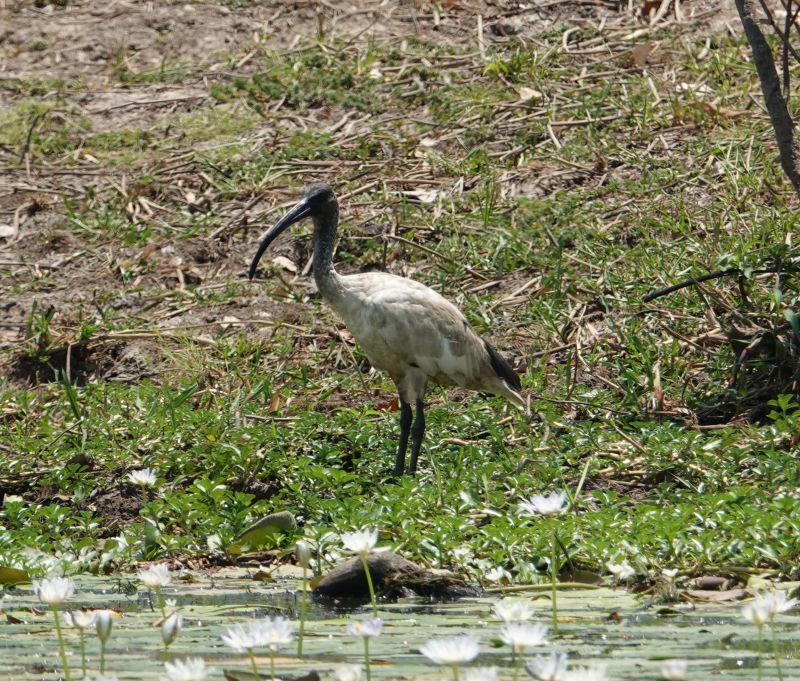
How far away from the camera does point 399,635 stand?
385 cm

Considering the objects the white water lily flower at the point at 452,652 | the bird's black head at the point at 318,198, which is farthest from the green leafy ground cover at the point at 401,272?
the white water lily flower at the point at 452,652

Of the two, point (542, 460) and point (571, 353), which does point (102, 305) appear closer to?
point (571, 353)

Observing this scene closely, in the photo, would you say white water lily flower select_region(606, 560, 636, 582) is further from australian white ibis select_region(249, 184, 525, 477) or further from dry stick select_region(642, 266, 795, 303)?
dry stick select_region(642, 266, 795, 303)

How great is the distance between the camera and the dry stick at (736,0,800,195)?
727 centimetres

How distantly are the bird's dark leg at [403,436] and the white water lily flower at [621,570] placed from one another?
1.96 metres

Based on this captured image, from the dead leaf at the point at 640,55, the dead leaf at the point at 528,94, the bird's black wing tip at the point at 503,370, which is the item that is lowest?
the bird's black wing tip at the point at 503,370

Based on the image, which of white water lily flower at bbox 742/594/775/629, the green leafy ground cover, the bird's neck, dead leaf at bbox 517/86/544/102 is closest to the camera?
white water lily flower at bbox 742/594/775/629

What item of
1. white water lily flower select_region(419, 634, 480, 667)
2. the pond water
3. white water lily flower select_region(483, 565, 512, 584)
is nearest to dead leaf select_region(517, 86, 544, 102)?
white water lily flower select_region(483, 565, 512, 584)

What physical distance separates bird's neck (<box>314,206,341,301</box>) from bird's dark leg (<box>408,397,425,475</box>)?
733 mm

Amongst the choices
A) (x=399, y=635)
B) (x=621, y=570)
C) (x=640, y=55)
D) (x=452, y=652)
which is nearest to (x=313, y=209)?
(x=621, y=570)

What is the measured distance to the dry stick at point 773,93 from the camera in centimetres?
727

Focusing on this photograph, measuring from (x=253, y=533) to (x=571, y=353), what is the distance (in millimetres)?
2899

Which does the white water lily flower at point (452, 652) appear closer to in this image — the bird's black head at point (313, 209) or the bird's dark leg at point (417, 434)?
the bird's dark leg at point (417, 434)

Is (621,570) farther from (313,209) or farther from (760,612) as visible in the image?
(313,209)
